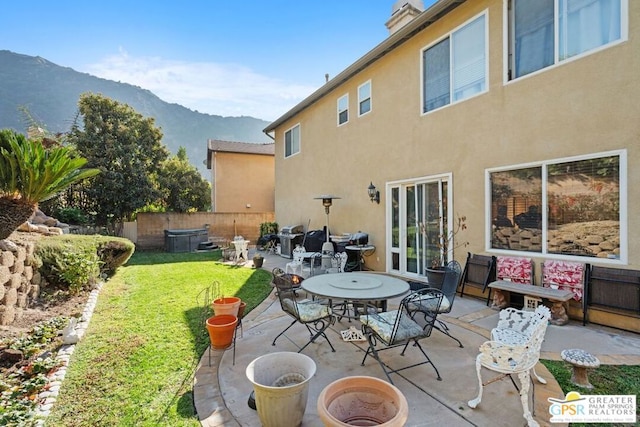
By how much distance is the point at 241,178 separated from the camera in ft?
63.0

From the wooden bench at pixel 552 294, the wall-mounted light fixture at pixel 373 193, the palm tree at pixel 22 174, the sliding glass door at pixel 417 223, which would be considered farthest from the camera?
the wall-mounted light fixture at pixel 373 193

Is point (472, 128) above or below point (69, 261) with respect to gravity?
above

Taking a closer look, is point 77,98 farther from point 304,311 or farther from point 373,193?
point 304,311

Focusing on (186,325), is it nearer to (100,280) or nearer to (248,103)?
(100,280)

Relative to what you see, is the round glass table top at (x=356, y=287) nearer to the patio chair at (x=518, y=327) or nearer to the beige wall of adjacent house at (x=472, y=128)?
the patio chair at (x=518, y=327)

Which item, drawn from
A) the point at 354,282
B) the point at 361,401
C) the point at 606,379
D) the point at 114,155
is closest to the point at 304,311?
the point at 354,282

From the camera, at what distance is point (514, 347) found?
2541 millimetres

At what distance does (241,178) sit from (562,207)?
16.9m

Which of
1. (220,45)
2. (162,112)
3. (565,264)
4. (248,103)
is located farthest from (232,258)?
(162,112)

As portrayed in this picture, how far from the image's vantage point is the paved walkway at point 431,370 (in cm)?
262

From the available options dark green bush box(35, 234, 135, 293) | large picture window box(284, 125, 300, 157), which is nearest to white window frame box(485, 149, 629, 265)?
dark green bush box(35, 234, 135, 293)

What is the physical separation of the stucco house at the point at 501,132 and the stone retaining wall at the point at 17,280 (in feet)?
24.3

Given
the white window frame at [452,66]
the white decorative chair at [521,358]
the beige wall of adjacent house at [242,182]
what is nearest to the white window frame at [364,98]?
the white window frame at [452,66]

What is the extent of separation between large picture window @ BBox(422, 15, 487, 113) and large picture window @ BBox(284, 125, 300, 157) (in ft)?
22.6
